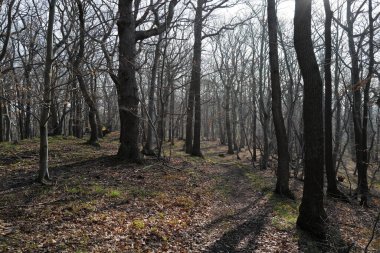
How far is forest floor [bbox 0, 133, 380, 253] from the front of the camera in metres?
5.30

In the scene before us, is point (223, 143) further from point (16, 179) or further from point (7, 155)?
point (16, 179)

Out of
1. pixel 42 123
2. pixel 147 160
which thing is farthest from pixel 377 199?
pixel 42 123

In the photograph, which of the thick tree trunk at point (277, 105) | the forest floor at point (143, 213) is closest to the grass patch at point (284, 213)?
the forest floor at point (143, 213)

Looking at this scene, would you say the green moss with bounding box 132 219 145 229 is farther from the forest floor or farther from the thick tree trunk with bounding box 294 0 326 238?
the thick tree trunk with bounding box 294 0 326 238

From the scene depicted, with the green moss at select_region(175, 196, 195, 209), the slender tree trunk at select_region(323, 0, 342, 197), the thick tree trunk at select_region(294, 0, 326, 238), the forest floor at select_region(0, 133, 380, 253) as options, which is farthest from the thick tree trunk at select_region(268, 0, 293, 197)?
the green moss at select_region(175, 196, 195, 209)

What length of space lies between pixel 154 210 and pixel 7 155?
23.6 feet

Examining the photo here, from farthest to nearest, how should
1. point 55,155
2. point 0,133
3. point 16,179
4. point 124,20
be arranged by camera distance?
1. point 0,133
2. point 55,155
3. point 124,20
4. point 16,179

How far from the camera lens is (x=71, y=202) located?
6.59 m

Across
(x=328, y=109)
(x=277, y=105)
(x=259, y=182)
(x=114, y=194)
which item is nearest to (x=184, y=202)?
(x=114, y=194)

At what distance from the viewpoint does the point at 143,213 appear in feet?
22.4

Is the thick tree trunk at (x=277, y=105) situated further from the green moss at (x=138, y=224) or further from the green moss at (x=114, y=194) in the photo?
the green moss at (x=138, y=224)

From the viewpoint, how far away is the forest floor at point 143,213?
5297mm

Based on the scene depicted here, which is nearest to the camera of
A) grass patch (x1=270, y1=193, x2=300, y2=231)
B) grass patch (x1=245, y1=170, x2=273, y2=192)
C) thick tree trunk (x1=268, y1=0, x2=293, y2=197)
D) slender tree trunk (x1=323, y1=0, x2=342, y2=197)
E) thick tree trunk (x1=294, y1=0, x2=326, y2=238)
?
thick tree trunk (x1=294, y1=0, x2=326, y2=238)

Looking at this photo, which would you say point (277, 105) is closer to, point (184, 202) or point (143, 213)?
point (184, 202)
